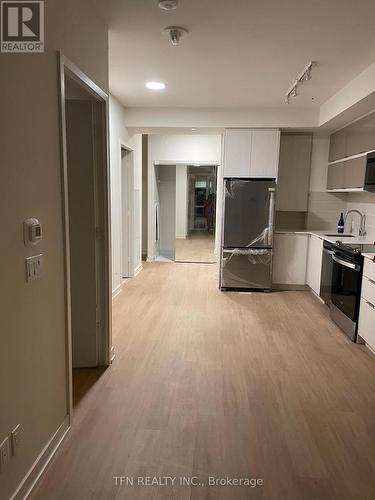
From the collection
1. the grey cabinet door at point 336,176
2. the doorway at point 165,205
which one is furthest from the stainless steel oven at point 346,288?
the doorway at point 165,205

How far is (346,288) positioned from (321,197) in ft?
7.62

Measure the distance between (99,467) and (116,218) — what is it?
3350 mm

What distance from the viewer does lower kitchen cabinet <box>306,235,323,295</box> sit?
4695 millimetres

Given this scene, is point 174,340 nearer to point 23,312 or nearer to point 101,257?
point 101,257

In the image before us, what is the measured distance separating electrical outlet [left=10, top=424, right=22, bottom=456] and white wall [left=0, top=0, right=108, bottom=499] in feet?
0.10

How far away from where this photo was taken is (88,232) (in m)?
2.76

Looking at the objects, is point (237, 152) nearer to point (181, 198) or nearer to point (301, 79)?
point (301, 79)

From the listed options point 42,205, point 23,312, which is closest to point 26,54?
point 42,205

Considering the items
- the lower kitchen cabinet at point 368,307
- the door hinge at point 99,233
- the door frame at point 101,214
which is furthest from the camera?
the lower kitchen cabinet at point 368,307

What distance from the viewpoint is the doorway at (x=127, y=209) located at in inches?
219

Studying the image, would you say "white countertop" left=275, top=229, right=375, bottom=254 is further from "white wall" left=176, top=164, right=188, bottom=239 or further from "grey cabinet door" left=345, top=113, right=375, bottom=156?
"white wall" left=176, top=164, right=188, bottom=239

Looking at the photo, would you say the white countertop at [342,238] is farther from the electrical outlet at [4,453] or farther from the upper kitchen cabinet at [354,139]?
the electrical outlet at [4,453]

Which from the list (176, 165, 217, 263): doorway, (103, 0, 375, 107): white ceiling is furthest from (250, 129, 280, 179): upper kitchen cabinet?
(176, 165, 217, 263): doorway

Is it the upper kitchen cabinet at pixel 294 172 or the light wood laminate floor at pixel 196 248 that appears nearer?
the upper kitchen cabinet at pixel 294 172
